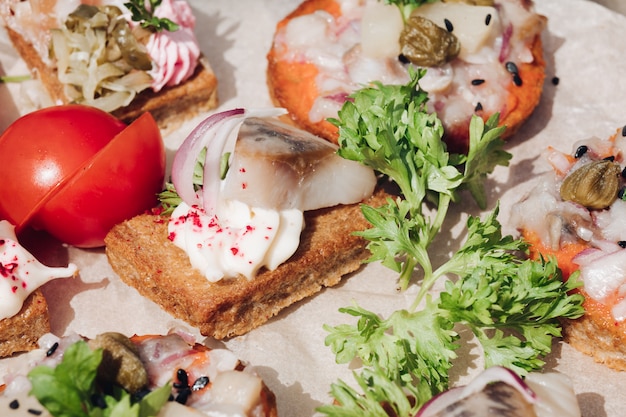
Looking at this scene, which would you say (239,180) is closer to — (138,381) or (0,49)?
(138,381)

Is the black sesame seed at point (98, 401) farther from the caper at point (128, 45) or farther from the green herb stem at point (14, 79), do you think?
the green herb stem at point (14, 79)

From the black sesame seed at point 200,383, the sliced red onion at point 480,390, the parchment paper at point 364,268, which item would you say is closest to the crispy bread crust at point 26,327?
the parchment paper at point 364,268

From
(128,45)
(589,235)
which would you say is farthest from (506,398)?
(128,45)

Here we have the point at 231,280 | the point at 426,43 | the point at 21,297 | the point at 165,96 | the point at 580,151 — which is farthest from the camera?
the point at 165,96

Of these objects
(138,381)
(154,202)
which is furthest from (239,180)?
(138,381)

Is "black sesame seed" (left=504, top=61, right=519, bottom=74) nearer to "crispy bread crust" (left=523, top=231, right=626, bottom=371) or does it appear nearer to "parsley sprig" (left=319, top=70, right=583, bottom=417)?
"parsley sprig" (left=319, top=70, right=583, bottom=417)

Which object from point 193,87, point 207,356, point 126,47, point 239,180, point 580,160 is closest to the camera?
point 207,356

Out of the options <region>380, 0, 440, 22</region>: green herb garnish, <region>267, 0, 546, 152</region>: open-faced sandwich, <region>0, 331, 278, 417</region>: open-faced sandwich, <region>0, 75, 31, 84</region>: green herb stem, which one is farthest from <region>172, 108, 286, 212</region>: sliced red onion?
<region>0, 75, 31, 84</region>: green herb stem

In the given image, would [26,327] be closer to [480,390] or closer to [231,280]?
[231,280]
